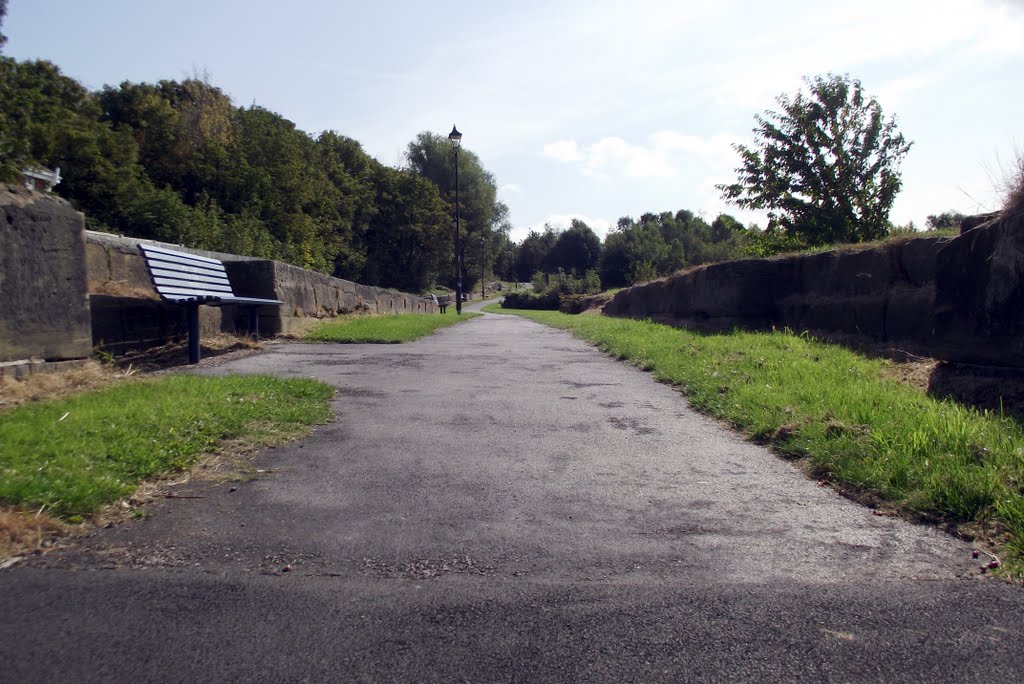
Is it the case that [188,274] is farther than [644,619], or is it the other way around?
[188,274]

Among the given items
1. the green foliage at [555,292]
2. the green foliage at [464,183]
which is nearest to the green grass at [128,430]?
the green foliage at [555,292]

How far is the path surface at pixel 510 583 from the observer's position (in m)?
2.45

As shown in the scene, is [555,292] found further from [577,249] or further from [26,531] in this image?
[26,531]

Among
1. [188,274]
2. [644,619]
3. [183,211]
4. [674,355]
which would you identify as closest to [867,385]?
[674,355]

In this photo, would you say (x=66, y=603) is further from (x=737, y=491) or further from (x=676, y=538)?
(x=737, y=491)

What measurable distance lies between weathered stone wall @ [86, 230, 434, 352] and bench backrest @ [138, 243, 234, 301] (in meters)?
0.38

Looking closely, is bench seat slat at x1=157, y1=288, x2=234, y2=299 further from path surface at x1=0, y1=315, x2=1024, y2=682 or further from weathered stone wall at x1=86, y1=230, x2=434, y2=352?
path surface at x1=0, y1=315, x2=1024, y2=682

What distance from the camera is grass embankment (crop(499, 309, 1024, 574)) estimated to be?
3826 mm

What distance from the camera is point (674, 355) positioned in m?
10.1

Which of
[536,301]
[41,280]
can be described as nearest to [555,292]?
[536,301]

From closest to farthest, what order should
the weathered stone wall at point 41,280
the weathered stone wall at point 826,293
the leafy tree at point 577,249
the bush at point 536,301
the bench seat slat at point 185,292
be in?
the weathered stone wall at point 41,280 < the bench seat slat at point 185,292 < the weathered stone wall at point 826,293 < the bush at point 536,301 < the leafy tree at point 577,249

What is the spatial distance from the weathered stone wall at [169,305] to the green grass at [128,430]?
5.58 ft

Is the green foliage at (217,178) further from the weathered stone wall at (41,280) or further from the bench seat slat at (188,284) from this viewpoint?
the weathered stone wall at (41,280)

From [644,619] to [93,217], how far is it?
948 inches
